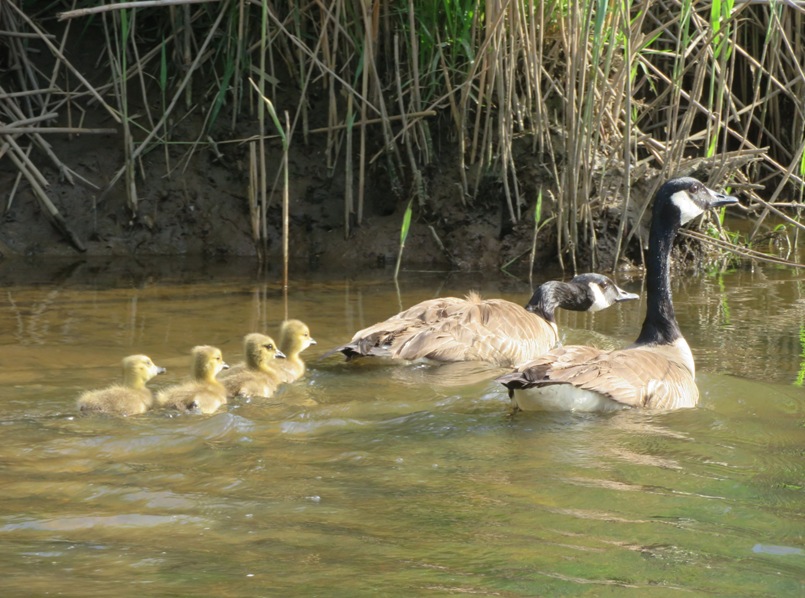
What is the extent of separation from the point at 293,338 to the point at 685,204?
2.71m

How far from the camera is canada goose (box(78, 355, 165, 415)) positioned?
597 cm

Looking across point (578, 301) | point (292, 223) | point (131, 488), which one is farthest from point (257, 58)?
point (131, 488)

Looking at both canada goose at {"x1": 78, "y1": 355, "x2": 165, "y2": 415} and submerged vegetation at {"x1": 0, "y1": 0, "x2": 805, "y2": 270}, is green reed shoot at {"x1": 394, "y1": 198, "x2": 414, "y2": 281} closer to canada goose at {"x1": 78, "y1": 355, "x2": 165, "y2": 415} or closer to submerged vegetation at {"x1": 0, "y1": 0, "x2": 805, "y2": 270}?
submerged vegetation at {"x1": 0, "y1": 0, "x2": 805, "y2": 270}

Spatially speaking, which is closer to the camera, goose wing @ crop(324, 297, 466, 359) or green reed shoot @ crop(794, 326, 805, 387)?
green reed shoot @ crop(794, 326, 805, 387)

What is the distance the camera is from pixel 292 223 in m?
11.2

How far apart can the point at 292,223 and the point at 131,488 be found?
6.61m

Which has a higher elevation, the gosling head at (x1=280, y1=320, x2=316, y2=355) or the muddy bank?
the muddy bank

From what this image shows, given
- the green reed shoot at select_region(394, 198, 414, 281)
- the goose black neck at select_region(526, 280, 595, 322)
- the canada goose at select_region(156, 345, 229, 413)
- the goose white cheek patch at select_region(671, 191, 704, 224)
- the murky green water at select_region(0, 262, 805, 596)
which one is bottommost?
the murky green water at select_region(0, 262, 805, 596)

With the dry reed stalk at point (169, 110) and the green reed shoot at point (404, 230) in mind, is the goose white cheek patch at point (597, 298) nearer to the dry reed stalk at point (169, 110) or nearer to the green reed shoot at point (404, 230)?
the green reed shoot at point (404, 230)

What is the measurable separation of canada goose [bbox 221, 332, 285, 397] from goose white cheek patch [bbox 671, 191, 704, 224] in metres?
2.76

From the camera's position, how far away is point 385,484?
16.2ft

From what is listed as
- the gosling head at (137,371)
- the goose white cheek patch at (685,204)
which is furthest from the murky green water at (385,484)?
the goose white cheek patch at (685,204)

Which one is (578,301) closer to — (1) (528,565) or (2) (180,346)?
(2) (180,346)

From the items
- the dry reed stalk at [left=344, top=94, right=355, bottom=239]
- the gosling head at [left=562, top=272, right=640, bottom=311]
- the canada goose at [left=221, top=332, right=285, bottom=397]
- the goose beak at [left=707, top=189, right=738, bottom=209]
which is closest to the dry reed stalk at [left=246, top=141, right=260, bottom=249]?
the dry reed stalk at [left=344, top=94, right=355, bottom=239]
